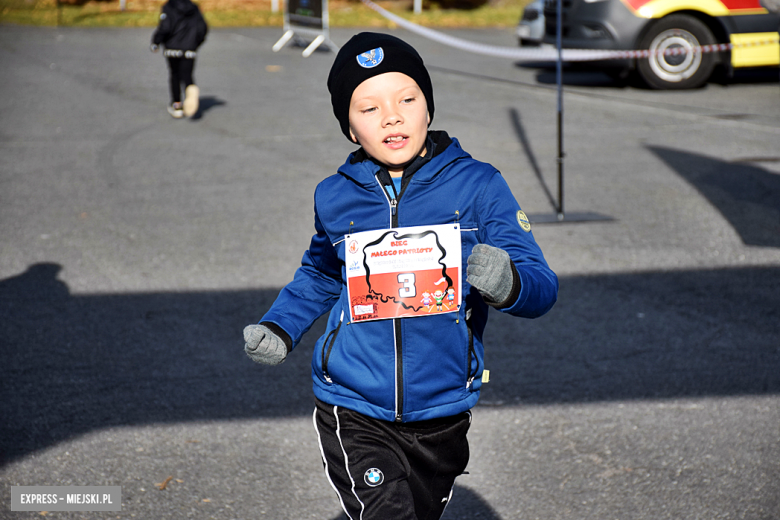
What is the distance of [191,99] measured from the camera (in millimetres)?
10797

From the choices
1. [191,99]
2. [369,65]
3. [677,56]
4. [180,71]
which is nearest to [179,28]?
[180,71]

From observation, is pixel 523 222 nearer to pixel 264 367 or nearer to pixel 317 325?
pixel 264 367

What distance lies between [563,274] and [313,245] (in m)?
3.66

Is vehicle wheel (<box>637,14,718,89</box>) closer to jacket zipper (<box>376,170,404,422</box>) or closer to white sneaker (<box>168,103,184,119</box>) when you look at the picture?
white sneaker (<box>168,103,184,119</box>)

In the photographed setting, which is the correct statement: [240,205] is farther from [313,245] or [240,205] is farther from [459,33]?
[459,33]

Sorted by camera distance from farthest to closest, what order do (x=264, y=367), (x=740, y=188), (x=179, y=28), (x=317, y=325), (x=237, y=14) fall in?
(x=237, y=14) → (x=179, y=28) → (x=740, y=188) → (x=317, y=325) → (x=264, y=367)

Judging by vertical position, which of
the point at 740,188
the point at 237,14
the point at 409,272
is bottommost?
A: the point at 740,188

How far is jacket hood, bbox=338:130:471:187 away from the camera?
2242 mm

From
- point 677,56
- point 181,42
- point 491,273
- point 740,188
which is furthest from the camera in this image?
point 677,56

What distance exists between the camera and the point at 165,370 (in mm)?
4438

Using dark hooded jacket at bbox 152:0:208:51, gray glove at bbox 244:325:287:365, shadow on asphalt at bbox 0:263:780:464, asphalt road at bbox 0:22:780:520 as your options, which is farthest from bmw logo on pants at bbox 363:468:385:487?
dark hooded jacket at bbox 152:0:208:51

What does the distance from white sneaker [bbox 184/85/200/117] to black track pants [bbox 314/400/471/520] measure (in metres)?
9.11

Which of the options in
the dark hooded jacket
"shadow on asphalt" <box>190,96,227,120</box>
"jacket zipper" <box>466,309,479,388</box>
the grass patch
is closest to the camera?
"jacket zipper" <box>466,309,479,388</box>

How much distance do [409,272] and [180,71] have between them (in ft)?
31.4
